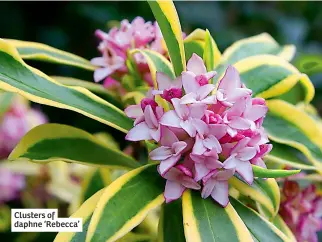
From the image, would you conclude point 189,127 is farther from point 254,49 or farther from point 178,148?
point 254,49

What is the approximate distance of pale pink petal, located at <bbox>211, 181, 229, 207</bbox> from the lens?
0.65 metres

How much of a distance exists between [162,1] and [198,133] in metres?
0.17

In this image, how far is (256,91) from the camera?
779mm

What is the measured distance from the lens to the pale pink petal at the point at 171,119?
627mm

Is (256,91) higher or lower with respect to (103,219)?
higher

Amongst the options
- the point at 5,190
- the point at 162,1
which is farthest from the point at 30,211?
the point at 5,190

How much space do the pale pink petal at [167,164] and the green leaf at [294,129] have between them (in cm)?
21

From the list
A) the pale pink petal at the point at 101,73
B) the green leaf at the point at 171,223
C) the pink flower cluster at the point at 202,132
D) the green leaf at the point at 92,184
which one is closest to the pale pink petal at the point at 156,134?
the pink flower cluster at the point at 202,132

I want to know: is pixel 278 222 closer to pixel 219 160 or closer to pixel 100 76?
pixel 219 160

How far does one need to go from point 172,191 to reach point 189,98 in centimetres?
A: 11

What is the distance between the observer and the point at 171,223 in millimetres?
680

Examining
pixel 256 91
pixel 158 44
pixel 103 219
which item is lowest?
pixel 103 219

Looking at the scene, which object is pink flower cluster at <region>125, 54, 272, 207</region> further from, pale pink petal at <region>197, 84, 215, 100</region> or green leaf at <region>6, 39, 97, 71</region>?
green leaf at <region>6, 39, 97, 71</region>
